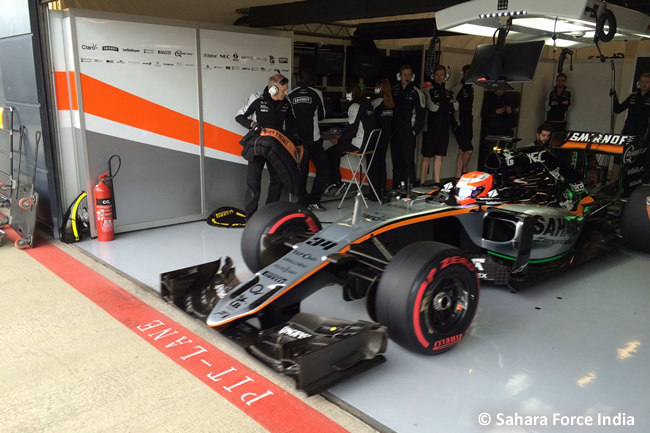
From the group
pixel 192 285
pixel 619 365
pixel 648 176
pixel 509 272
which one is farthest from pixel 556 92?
pixel 192 285

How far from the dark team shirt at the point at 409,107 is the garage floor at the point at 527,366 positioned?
320 cm

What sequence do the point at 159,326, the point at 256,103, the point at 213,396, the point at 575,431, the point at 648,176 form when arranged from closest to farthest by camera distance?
the point at 575,431
the point at 213,396
the point at 159,326
the point at 256,103
the point at 648,176

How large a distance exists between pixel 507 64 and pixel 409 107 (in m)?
2.80

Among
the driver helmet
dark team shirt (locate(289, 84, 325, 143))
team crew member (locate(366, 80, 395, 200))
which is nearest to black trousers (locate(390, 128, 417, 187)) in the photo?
team crew member (locate(366, 80, 395, 200))

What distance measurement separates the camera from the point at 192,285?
3484 millimetres

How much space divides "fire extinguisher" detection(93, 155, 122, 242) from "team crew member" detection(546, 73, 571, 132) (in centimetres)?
780

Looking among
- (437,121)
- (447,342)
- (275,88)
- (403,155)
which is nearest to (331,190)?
(403,155)

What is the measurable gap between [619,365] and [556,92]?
768cm

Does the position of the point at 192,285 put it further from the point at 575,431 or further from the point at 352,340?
the point at 575,431

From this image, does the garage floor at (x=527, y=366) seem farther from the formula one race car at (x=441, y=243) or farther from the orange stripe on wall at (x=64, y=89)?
the orange stripe on wall at (x=64, y=89)

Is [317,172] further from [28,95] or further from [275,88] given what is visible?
[28,95]

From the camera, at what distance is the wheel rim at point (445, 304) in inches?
114

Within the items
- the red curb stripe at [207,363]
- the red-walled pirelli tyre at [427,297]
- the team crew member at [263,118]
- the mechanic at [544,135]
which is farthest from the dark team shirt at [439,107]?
the red curb stripe at [207,363]

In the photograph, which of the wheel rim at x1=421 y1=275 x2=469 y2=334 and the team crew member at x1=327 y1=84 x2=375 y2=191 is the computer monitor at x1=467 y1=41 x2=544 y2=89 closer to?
the wheel rim at x1=421 y1=275 x2=469 y2=334
